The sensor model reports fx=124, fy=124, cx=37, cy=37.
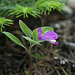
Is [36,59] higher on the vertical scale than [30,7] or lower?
lower

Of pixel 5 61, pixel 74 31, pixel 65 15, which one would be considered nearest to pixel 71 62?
pixel 5 61

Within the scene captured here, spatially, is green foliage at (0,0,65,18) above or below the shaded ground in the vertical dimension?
above

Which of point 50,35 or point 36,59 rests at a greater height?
point 50,35

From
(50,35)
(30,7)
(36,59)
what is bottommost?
(36,59)

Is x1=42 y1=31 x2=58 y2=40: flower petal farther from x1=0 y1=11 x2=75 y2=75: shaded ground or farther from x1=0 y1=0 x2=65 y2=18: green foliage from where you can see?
x1=0 y1=11 x2=75 y2=75: shaded ground

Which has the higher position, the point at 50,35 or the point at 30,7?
the point at 30,7

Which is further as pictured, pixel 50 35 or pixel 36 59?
pixel 36 59

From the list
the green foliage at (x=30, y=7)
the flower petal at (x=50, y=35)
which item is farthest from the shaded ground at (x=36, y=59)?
the flower petal at (x=50, y=35)

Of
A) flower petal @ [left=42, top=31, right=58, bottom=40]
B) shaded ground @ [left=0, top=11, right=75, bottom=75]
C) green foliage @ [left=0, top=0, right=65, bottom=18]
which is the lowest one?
shaded ground @ [left=0, top=11, right=75, bottom=75]

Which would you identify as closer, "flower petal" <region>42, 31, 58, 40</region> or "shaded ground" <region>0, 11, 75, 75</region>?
"flower petal" <region>42, 31, 58, 40</region>

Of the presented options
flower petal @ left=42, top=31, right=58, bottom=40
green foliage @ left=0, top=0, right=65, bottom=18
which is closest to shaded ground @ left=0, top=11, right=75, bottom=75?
green foliage @ left=0, top=0, right=65, bottom=18

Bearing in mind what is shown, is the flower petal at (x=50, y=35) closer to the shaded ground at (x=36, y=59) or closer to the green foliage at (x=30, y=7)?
the green foliage at (x=30, y=7)

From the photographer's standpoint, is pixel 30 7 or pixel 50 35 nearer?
pixel 50 35
